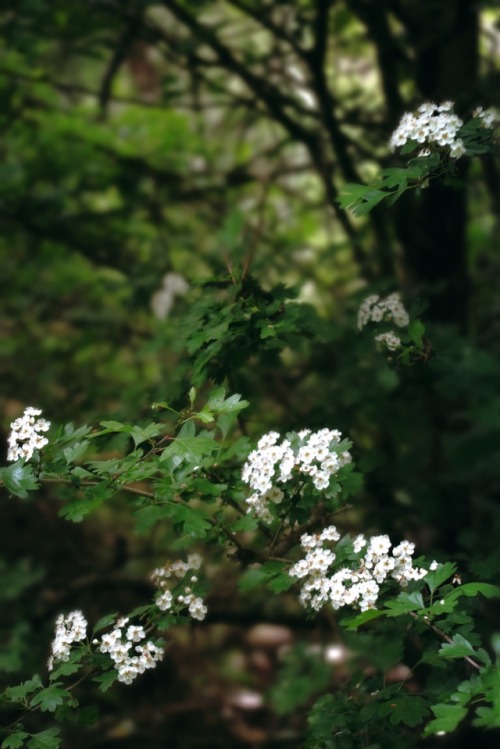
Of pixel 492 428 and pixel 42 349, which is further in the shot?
pixel 42 349

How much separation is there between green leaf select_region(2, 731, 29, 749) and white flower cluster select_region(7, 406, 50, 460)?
0.45 m

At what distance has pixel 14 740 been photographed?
4.51 feet

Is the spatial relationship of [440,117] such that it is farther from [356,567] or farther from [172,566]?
[172,566]

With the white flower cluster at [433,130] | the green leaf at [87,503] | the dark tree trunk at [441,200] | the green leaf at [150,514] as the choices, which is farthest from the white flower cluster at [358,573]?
the dark tree trunk at [441,200]

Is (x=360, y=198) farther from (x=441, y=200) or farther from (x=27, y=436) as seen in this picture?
(x=441, y=200)

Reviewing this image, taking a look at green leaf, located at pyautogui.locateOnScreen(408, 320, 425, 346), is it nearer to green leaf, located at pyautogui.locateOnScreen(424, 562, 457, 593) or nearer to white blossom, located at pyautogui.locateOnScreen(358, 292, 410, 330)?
white blossom, located at pyautogui.locateOnScreen(358, 292, 410, 330)

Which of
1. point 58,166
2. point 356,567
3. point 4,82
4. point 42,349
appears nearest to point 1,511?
point 42,349

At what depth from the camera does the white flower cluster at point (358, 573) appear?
135cm

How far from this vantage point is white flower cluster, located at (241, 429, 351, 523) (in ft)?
4.55

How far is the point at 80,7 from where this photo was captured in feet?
9.24

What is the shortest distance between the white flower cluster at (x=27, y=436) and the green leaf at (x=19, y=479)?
0.06 feet

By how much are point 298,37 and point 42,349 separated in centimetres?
161

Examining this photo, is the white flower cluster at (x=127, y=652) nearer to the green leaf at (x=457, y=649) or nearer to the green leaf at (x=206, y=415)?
the green leaf at (x=206, y=415)

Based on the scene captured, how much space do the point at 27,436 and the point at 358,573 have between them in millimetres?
586
